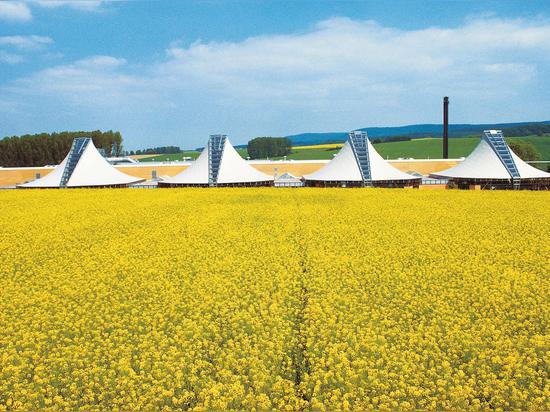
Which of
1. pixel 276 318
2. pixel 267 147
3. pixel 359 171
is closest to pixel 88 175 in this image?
pixel 359 171

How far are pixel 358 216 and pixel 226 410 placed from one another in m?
16.3

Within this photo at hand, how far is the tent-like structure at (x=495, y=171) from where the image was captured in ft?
144

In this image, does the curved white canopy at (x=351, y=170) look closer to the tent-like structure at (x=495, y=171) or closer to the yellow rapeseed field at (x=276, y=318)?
the tent-like structure at (x=495, y=171)

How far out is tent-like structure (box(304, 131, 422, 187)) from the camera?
4397 centimetres

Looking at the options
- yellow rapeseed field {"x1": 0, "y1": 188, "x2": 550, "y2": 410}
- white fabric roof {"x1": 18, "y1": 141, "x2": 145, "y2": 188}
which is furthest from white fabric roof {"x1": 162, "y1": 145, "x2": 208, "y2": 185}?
yellow rapeseed field {"x1": 0, "y1": 188, "x2": 550, "y2": 410}

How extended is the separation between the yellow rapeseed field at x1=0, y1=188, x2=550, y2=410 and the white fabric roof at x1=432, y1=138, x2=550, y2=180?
27.2 metres

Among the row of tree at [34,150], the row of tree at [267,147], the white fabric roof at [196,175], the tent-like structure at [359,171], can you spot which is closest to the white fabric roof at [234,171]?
the white fabric roof at [196,175]

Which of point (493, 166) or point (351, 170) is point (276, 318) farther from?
point (493, 166)

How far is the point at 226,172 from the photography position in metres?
44.9

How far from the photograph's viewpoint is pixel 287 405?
640 cm

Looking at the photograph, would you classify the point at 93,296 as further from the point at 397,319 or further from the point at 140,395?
the point at 397,319

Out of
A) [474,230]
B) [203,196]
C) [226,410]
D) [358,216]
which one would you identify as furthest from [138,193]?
[226,410]

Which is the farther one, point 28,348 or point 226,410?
point 28,348

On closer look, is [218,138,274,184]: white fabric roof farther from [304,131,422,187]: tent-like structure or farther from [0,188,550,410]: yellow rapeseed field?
[0,188,550,410]: yellow rapeseed field
